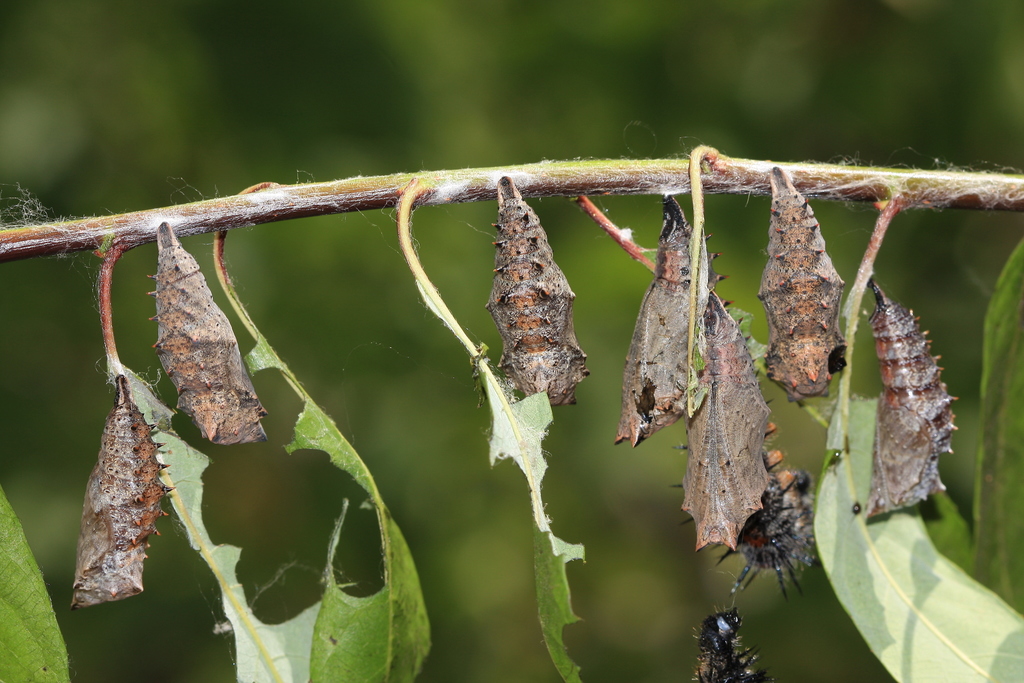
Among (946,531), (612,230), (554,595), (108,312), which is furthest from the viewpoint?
(946,531)

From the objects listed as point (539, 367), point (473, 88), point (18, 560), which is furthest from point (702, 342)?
point (473, 88)

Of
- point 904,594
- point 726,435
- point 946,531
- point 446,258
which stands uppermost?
point 446,258

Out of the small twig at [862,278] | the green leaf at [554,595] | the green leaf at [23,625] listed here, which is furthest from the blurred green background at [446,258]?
the green leaf at [554,595]

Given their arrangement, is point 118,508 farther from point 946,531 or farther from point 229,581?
point 946,531

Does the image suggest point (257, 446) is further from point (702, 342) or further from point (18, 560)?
point (702, 342)

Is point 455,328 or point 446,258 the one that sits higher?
point 446,258

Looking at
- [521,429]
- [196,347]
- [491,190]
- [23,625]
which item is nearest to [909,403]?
[521,429]
